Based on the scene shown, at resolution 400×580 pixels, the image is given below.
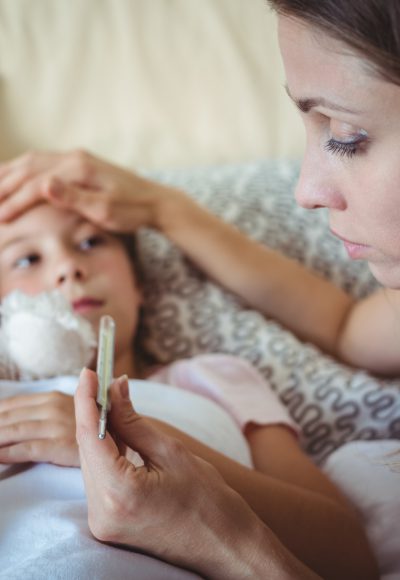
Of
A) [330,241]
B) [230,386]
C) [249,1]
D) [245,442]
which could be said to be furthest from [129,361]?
[249,1]

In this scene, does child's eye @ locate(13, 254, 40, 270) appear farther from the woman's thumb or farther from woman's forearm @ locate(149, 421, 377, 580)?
the woman's thumb

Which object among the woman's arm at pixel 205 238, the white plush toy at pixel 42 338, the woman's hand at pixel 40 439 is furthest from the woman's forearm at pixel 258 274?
the woman's hand at pixel 40 439

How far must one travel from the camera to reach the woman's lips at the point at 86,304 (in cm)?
118

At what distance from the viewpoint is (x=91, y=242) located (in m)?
1.31

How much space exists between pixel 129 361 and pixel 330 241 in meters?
0.48

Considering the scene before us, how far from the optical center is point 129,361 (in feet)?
4.30

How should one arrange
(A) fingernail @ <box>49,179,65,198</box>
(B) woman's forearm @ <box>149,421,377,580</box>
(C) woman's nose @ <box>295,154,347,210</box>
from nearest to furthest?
(C) woman's nose @ <box>295,154,347,210</box> < (B) woman's forearm @ <box>149,421,377,580</box> < (A) fingernail @ <box>49,179,65,198</box>

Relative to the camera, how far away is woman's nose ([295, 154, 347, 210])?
75cm

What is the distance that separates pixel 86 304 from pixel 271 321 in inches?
14.1

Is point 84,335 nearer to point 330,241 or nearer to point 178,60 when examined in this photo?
point 330,241

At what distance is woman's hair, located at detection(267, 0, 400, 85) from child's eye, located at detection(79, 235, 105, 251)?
2.34 ft

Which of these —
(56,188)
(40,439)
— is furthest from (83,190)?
(40,439)

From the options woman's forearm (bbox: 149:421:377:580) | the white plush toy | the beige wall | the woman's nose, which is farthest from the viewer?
the beige wall

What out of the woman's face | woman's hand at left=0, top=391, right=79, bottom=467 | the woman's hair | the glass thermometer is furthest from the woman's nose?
woman's hand at left=0, top=391, right=79, bottom=467
